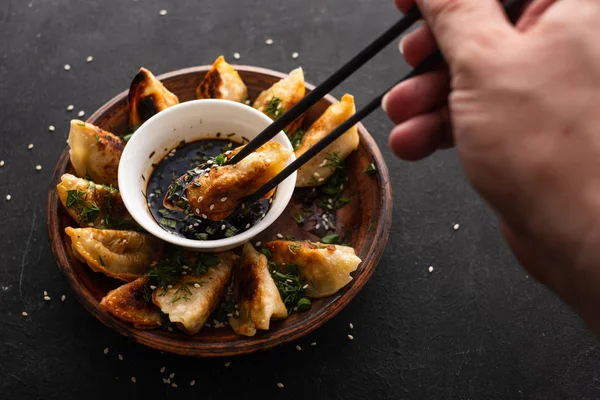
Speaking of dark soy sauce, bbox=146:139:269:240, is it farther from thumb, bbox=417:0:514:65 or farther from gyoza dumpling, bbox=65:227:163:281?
thumb, bbox=417:0:514:65


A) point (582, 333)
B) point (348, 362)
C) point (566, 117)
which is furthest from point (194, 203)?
point (582, 333)

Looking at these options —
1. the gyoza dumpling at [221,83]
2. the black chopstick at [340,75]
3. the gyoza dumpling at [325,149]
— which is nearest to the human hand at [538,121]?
the black chopstick at [340,75]

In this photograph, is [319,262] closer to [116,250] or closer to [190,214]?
[190,214]

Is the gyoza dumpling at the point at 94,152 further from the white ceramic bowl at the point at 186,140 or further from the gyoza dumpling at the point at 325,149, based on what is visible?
the gyoza dumpling at the point at 325,149

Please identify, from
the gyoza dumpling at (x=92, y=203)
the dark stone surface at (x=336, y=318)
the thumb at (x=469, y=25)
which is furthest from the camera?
the dark stone surface at (x=336, y=318)

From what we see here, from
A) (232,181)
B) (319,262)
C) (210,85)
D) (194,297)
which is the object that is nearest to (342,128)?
(232,181)

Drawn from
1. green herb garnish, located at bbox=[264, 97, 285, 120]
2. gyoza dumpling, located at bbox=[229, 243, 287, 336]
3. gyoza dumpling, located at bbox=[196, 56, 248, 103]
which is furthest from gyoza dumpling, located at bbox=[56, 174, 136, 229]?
green herb garnish, located at bbox=[264, 97, 285, 120]

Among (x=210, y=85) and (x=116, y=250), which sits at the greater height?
(x=210, y=85)
